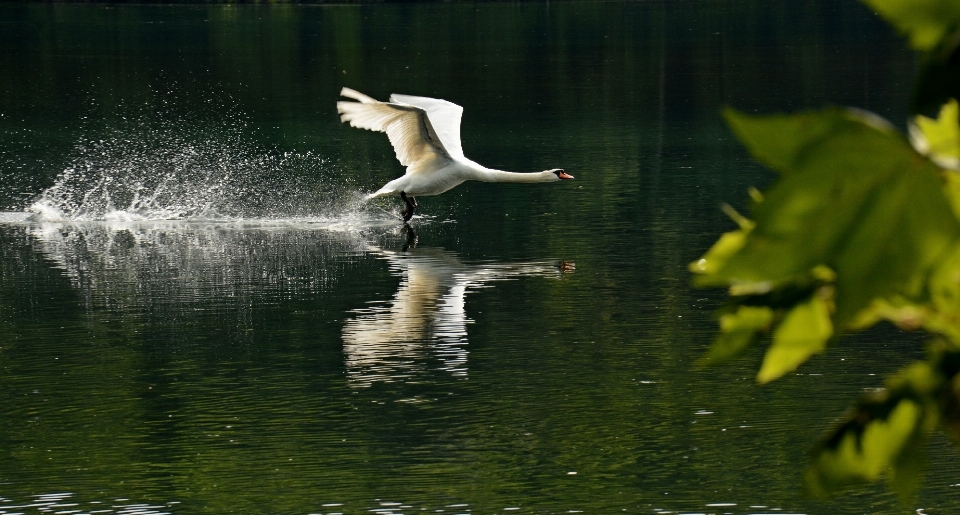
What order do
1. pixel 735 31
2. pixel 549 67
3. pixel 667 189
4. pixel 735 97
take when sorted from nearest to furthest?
pixel 667 189 → pixel 735 97 → pixel 549 67 → pixel 735 31

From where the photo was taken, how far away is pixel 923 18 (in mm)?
683

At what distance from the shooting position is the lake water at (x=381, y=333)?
9.60 m

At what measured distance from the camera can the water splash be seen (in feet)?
72.8

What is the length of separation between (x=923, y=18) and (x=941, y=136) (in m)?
0.07

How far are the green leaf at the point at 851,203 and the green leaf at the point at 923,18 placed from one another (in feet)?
0.13

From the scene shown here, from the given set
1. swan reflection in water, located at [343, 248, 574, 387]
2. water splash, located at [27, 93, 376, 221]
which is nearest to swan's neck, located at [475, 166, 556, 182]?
swan reflection in water, located at [343, 248, 574, 387]

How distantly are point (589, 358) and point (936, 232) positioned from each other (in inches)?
479

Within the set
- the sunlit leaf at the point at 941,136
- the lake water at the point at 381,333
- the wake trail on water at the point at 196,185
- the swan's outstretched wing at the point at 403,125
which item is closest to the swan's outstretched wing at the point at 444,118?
the swan's outstretched wing at the point at 403,125

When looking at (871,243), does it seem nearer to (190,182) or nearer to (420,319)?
(420,319)

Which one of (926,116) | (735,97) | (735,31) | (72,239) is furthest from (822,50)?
(926,116)

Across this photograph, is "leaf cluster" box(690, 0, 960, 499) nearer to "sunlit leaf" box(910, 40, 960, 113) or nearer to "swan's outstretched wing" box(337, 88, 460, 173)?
"sunlit leaf" box(910, 40, 960, 113)

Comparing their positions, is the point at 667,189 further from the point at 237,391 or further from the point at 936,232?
the point at 936,232

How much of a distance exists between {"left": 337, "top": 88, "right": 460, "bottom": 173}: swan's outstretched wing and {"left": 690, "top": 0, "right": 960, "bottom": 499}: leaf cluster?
56.2 ft

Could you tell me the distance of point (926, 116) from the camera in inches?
27.8
